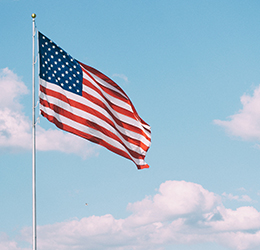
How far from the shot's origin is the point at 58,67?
36531mm

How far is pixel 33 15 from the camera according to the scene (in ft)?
115

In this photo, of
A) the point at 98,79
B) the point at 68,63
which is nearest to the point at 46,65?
the point at 68,63

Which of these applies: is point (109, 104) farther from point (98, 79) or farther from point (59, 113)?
point (59, 113)

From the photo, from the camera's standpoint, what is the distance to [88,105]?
36.9 m

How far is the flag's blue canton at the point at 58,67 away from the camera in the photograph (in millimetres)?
35938

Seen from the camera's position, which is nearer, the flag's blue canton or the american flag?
the american flag

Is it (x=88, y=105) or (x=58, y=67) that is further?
(x=88, y=105)

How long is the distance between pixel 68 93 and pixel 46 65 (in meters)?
2.39

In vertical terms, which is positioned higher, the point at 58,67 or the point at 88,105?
the point at 58,67

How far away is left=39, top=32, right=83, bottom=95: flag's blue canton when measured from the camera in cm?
3594

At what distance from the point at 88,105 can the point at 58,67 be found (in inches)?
130

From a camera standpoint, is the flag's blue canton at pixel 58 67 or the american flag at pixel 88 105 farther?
the flag's blue canton at pixel 58 67

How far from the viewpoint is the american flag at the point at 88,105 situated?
116 ft

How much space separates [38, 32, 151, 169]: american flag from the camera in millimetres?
35344
